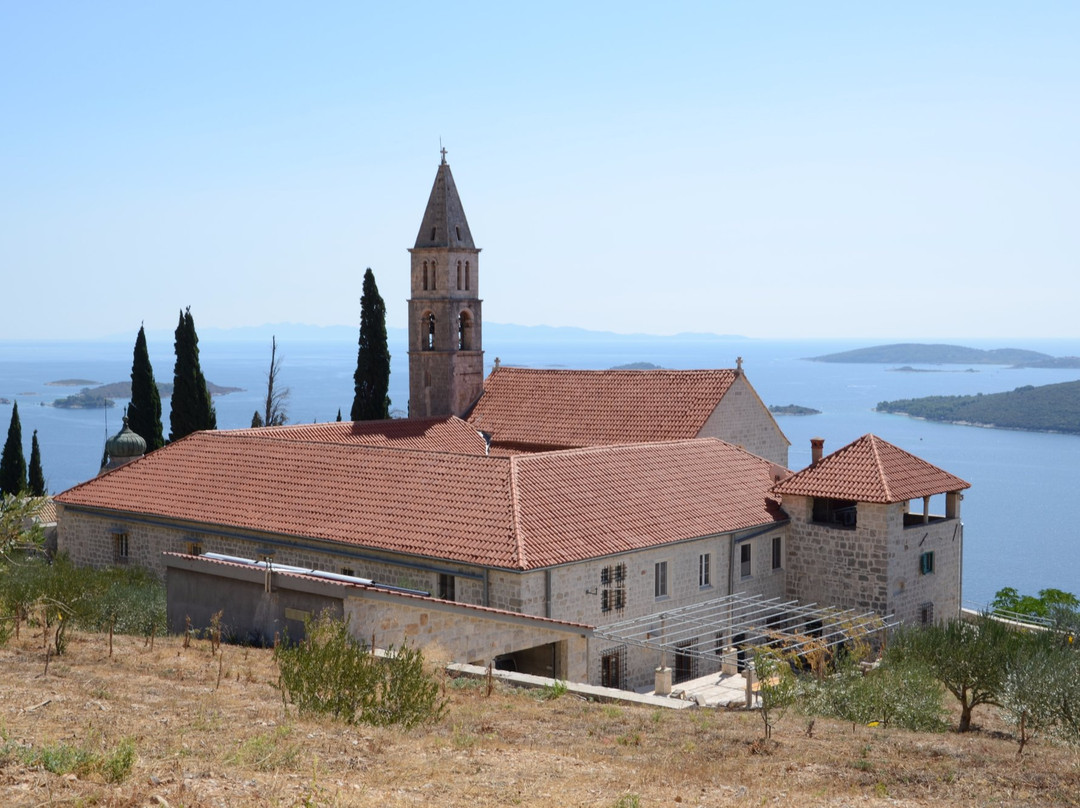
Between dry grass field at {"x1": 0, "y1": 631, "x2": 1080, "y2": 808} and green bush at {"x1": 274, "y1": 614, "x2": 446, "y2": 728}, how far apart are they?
0.32m

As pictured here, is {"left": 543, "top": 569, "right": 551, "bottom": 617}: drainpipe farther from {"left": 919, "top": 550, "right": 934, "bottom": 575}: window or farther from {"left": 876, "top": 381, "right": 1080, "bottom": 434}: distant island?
{"left": 876, "top": 381, "right": 1080, "bottom": 434}: distant island

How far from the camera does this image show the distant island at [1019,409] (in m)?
152

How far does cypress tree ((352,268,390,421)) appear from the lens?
160 feet

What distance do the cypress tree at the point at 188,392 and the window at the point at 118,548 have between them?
14.6 m

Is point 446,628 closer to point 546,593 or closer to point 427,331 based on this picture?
point 546,593

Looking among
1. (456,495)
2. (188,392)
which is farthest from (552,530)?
(188,392)

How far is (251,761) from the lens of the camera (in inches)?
458

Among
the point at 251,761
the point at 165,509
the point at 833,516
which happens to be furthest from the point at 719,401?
the point at 251,761

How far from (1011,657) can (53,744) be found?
1443 centimetres

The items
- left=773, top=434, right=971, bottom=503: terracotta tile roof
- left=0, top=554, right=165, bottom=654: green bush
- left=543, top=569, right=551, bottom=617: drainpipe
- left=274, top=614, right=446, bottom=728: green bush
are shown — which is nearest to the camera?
left=274, top=614, right=446, bottom=728: green bush

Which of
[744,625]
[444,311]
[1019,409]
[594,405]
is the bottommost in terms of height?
[1019,409]

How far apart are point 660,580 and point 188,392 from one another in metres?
26.7

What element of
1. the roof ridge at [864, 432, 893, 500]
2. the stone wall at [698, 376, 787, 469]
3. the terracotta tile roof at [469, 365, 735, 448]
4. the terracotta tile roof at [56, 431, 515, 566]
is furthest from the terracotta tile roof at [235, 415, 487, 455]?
the roof ridge at [864, 432, 893, 500]

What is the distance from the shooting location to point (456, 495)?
2750cm
